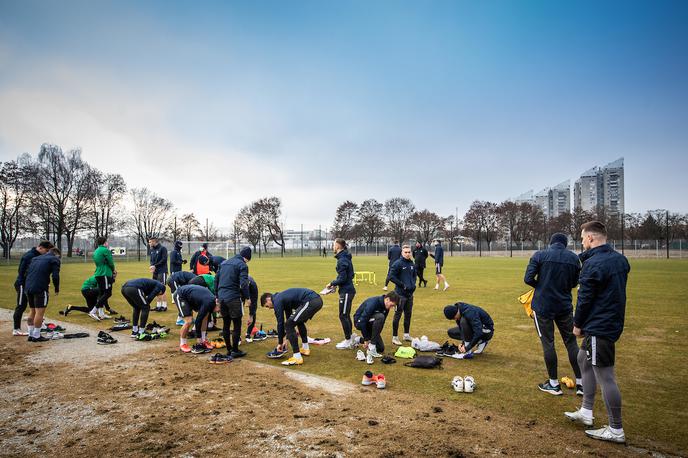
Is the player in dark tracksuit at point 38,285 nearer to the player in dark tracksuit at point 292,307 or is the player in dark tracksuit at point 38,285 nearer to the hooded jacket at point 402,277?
the player in dark tracksuit at point 292,307

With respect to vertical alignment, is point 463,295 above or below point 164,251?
below

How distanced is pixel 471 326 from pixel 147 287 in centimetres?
684

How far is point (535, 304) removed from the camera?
17.0ft

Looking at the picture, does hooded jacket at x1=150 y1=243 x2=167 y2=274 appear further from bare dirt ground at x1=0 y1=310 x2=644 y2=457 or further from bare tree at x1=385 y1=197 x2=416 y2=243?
bare tree at x1=385 y1=197 x2=416 y2=243

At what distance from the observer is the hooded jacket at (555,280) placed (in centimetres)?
502

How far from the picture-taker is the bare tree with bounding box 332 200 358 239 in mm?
86894

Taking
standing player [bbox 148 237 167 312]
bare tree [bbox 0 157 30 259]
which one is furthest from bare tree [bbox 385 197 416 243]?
standing player [bbox 148 237 167 312]

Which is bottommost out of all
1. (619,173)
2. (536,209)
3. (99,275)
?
(99,275)

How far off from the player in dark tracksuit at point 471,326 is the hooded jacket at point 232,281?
12.3ft

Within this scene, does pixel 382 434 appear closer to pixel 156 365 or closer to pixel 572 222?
pixel 156 365

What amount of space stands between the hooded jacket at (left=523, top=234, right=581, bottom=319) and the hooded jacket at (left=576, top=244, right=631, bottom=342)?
1003 millimetres

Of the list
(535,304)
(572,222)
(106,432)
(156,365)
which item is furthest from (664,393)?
(572,222)

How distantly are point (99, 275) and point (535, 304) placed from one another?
10708 mm

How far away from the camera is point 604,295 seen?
391 centimetres
